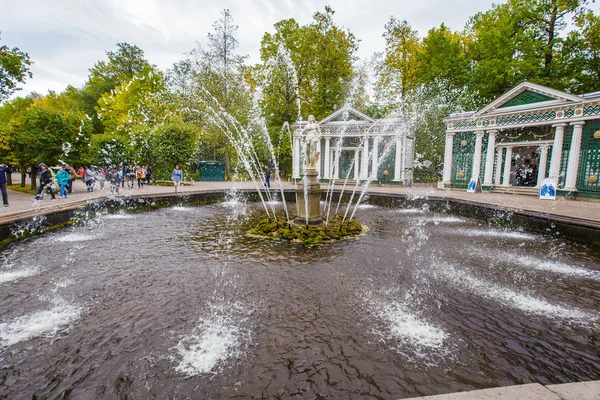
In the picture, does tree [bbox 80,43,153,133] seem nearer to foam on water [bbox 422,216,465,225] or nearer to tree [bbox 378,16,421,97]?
tree [bbox 378,16,421,97]

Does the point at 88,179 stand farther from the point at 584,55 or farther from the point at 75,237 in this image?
the point at 584,55

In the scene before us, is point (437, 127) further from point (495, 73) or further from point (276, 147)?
point (276, 147)

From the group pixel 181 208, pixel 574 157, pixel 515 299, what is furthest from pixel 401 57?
pixel 515 299

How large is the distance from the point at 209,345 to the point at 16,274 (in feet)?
16.0

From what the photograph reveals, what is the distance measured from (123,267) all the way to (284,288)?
140 inches

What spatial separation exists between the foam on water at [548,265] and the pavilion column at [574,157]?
13.3 meters

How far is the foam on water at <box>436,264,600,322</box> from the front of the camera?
4410mm

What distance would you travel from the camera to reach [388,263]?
6.61 meters

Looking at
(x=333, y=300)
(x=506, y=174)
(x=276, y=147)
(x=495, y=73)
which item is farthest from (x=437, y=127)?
(x=333, y=300)

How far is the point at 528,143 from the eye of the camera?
63.1ft

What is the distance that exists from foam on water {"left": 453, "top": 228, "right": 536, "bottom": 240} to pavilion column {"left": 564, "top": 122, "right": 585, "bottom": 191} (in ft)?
33.4

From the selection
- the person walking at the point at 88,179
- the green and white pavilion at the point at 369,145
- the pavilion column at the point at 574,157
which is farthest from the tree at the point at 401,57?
the person walking at the point at 88,179

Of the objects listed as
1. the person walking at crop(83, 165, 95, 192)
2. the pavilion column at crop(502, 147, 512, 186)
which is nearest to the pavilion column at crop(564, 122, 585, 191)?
the pavilion column at crop(502, 147, 512, 186)

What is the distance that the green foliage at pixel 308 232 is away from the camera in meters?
8.52
